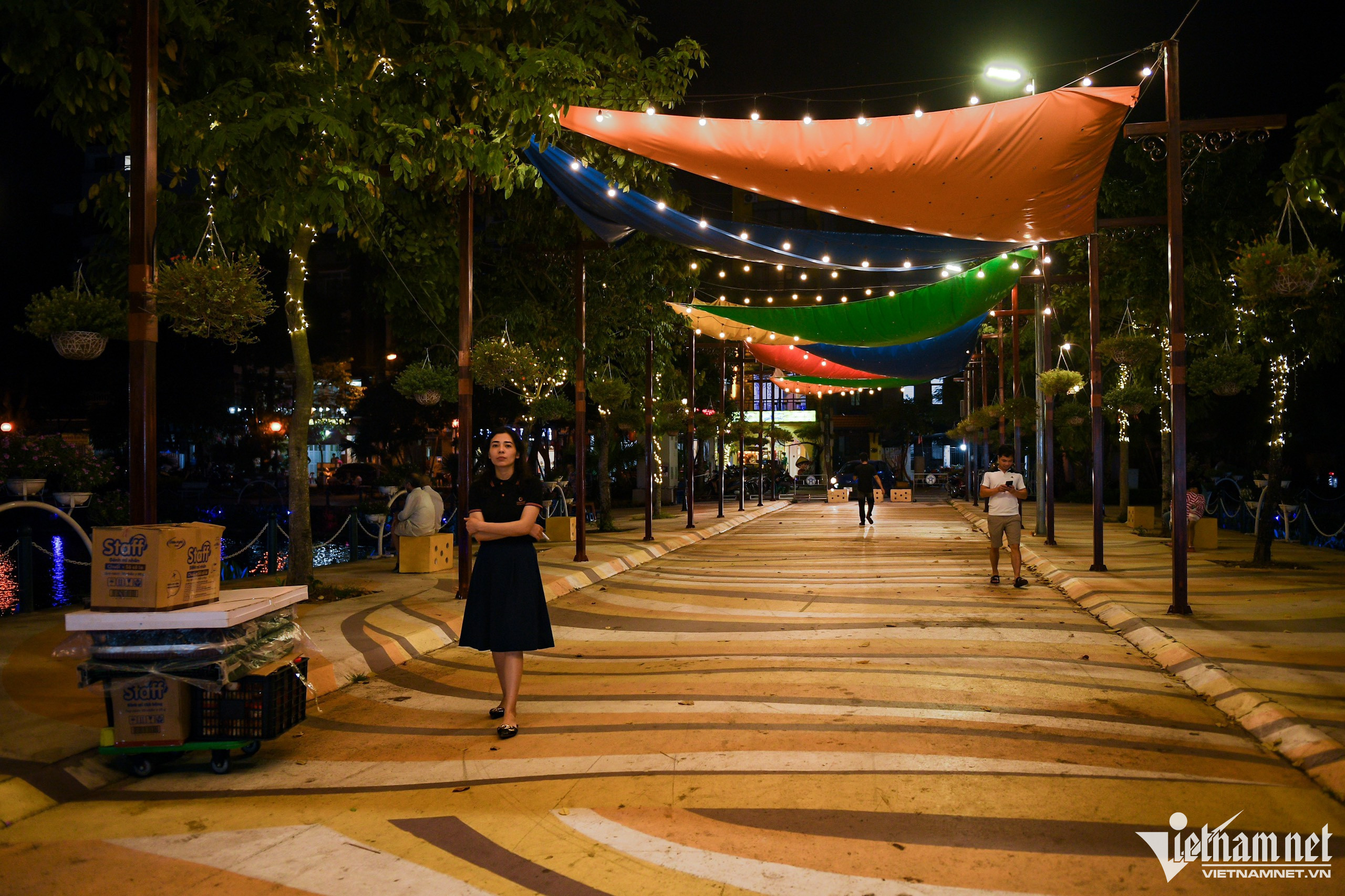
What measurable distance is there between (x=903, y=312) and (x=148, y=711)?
57.9 ft

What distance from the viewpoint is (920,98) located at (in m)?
14.6

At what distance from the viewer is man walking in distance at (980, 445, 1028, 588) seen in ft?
42.5

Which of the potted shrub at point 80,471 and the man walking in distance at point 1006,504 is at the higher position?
the potted shrub at point 80,471

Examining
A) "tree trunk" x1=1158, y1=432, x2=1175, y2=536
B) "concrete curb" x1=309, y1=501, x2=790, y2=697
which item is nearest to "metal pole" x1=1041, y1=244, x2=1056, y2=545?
"tree trunk" x1=1158, y1=432, x2=1175, y2=536

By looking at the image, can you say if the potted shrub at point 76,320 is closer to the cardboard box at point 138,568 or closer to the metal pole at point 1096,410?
the cardboard box at point 138,568

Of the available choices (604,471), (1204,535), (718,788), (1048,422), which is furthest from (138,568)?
(604,471)

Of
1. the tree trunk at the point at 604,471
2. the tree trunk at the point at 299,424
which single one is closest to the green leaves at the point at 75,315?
the tree trunk at the point at 299,424

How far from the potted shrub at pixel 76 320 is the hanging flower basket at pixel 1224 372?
53.0 ft

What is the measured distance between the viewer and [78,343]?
9578 mm

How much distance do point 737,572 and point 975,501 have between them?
25.5m

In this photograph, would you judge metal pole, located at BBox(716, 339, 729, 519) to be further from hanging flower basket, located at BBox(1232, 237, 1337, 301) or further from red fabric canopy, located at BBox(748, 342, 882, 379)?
hanging flower basket, located at BBox(1232, 237, 1337, 301)

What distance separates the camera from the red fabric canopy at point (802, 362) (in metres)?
29.0

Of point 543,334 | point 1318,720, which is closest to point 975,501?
point 543,334

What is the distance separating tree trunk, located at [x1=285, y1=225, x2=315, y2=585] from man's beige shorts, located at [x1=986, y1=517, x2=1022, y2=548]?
352 inches
